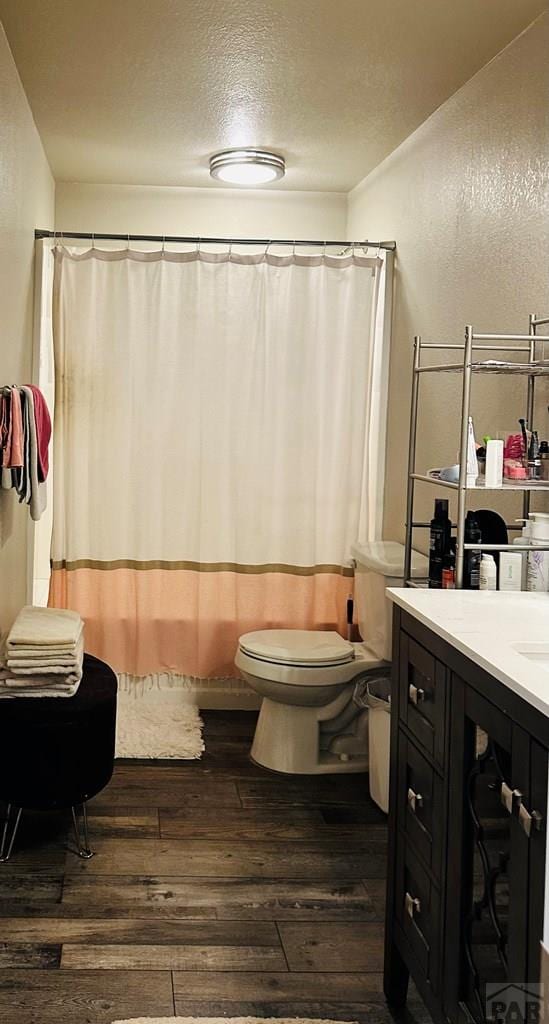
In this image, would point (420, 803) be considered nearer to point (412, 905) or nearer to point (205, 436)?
point (412, 905)

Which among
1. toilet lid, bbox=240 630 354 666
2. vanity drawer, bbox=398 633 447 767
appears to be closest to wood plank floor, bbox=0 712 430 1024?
toilet lid, bbox=240 630 354 666

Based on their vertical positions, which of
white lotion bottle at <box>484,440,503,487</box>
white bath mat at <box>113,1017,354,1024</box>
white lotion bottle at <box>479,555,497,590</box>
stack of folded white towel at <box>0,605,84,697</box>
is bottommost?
white bath mat at <box>113,1017,354,1024</box>

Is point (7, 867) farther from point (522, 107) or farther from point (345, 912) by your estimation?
point (522, 107)

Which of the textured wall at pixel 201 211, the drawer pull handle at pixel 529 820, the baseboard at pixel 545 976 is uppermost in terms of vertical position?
the textured wall at pixel 201 211

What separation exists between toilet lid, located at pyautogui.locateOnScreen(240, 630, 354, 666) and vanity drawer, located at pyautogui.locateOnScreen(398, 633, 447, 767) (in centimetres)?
148

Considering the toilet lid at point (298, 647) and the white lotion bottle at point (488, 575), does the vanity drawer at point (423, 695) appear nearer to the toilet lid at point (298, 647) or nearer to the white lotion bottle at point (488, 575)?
the white lotion bottle at point (488, 575)

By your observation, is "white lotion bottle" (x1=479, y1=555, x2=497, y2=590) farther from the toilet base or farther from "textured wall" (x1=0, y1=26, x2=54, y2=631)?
"textured wall" (x1=0, y1=26, x2=54, y2=631)

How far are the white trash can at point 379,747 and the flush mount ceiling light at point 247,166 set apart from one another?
7.08 ft

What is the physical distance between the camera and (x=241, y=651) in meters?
3.88

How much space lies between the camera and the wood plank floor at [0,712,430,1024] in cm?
228

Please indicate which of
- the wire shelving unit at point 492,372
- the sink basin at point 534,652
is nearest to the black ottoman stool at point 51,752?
the wire shelving unit at point 492,372

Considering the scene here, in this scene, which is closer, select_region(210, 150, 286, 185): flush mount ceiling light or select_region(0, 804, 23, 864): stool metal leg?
select_region(0, 804, 23, 864): stool metal leg

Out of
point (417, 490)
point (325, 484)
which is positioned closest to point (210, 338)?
point (325, 484)

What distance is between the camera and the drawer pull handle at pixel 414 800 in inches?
81.8
